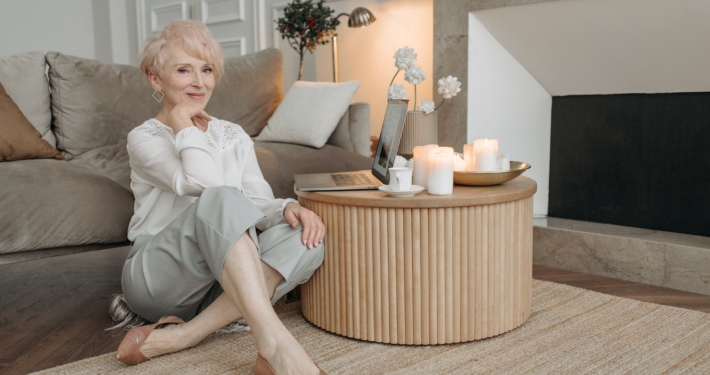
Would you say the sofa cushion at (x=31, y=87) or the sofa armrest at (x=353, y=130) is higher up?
the sofa cushion at (x=31, y=87)

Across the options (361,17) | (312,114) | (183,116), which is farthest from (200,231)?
(361,17)

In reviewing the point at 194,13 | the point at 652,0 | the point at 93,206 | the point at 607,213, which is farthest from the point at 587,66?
the point at 194,13

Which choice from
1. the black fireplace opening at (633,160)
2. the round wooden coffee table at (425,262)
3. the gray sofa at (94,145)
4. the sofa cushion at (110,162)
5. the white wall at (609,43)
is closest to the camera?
the round wooden coffee table at (425,262)

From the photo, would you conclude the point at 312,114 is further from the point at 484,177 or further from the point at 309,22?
the point at 484,177

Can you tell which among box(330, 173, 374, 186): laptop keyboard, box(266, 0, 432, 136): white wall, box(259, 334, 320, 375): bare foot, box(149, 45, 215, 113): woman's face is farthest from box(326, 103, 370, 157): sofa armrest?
box(259, 334, 320, 375): bare foot

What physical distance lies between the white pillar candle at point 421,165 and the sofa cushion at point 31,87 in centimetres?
163

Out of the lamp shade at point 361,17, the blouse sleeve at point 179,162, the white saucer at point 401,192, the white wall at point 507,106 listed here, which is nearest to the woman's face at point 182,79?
the blouse sleeve at point 179,162

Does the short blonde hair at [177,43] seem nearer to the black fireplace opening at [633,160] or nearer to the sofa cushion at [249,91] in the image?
the sofa cushion at [249,91]

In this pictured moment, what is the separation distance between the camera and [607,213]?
2.68m

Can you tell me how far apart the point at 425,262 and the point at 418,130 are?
114 centimetres

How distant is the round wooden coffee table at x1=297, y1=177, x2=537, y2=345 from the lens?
1.53 meters

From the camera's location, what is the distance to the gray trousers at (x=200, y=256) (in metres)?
1.42

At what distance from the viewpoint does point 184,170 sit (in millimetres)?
1551

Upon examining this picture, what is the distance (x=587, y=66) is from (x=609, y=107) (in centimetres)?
22
